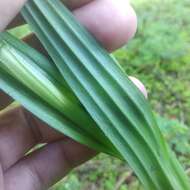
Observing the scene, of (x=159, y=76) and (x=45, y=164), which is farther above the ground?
(x=45, y=164)

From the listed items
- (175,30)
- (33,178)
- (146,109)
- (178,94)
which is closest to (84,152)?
(33,178)

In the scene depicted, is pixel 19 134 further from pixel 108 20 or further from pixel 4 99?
pixel 108 20

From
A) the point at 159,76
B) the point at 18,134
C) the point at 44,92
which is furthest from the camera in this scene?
the point at 159,76

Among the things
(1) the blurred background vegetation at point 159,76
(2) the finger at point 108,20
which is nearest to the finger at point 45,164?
(2) the finger at point 108,20

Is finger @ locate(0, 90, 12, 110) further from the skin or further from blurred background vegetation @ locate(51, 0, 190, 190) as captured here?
blurred background vegetation @ locate(51, 0, 190, 190)

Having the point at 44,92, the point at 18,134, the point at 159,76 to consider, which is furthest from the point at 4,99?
the point at 159,76

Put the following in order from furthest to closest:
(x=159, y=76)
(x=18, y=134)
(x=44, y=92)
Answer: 1. (x=159, y=76)
2. (x=18, y=134)
3. (x=44, y=92)

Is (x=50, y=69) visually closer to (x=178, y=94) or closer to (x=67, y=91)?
(x=67, y=91)
